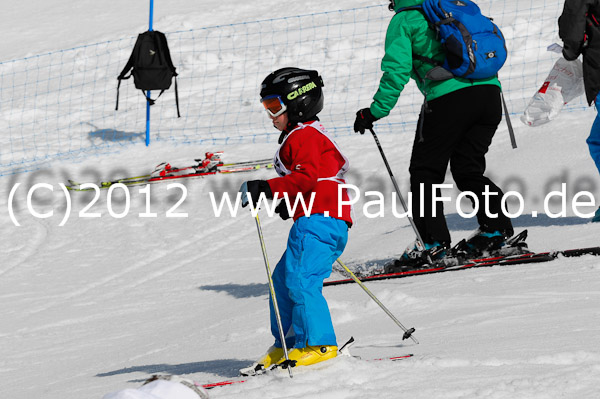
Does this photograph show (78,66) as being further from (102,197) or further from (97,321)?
(97,321)

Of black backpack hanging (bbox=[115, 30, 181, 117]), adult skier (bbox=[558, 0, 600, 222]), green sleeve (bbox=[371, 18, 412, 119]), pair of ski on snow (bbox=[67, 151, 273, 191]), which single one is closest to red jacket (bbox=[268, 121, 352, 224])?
green sleeve (bbox=[371, 18, 412, 119])

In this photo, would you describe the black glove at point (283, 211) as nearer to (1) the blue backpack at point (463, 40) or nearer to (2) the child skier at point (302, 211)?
(2) the child skier at point (302, 211)

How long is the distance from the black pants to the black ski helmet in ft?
5.98

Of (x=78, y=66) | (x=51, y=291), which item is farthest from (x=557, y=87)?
(x=78, y=66)

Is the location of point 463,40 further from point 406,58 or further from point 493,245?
point 493,245

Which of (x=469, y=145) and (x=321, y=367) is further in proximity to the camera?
(x=469, y=145)

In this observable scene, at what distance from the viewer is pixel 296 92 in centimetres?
404

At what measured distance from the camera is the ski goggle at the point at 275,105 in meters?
4.04

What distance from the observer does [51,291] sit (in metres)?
7.23

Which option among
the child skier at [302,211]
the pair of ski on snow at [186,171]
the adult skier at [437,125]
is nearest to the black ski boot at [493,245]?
the adult skier at [437,125]

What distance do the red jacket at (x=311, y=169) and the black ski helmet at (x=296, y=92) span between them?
0.26 ft

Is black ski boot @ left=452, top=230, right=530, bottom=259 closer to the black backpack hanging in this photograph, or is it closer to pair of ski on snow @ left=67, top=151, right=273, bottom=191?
pair of ski on snow @ left=67, top=151, right=273, bottom=191

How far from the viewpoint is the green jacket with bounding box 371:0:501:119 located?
5.60 meters

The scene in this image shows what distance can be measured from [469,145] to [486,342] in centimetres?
222
